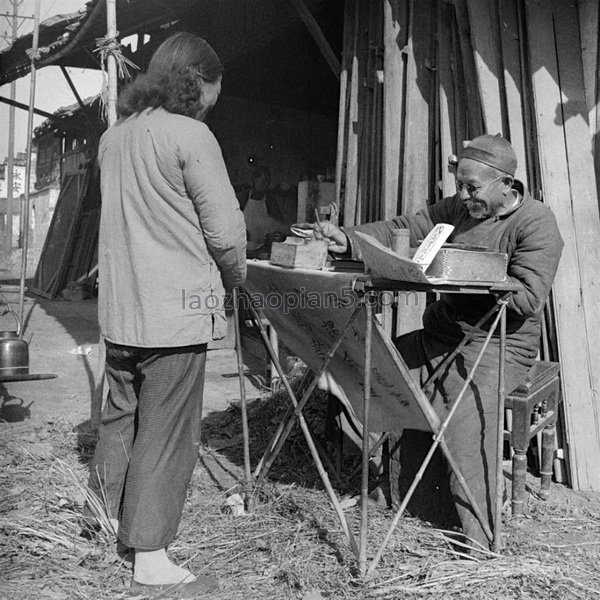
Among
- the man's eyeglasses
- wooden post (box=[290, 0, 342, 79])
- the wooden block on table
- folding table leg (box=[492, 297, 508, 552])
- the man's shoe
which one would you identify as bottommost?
the man's shoe

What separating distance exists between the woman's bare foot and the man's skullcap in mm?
2183

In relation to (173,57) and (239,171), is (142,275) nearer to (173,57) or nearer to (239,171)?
(173,57)

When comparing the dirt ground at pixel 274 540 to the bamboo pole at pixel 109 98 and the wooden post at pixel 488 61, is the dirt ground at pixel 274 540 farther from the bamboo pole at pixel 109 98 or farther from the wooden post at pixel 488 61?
the wooden post at pixel 488 61

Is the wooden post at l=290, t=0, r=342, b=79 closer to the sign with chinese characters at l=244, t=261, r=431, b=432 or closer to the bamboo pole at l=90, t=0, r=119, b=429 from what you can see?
the bamboo pole at l=90, t=0, r=119, b=429

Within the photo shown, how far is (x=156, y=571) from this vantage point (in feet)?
8.59

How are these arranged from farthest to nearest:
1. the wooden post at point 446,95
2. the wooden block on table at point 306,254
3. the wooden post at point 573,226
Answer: the wooden post at point 446,95 → the wooden post at point 573,226 → the wooden block on table at point 306,254

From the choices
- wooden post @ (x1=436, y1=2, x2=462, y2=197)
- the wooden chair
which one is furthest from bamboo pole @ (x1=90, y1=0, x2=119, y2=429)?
the wooden chair

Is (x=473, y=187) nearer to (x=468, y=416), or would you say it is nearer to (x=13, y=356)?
(x=468, y=416)

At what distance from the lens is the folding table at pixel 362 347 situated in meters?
2.61

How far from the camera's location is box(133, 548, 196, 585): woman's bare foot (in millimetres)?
2605

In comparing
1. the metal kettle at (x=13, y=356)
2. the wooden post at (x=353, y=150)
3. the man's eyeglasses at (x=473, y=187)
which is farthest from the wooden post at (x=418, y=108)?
the metal kettle at (x=13, y=356)

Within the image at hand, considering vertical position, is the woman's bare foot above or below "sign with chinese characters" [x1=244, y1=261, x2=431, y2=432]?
below

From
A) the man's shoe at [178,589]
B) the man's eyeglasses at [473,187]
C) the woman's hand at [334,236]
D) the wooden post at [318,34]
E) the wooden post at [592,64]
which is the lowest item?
the man's shoe at [178,589]

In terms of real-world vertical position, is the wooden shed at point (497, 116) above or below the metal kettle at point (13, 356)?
above
